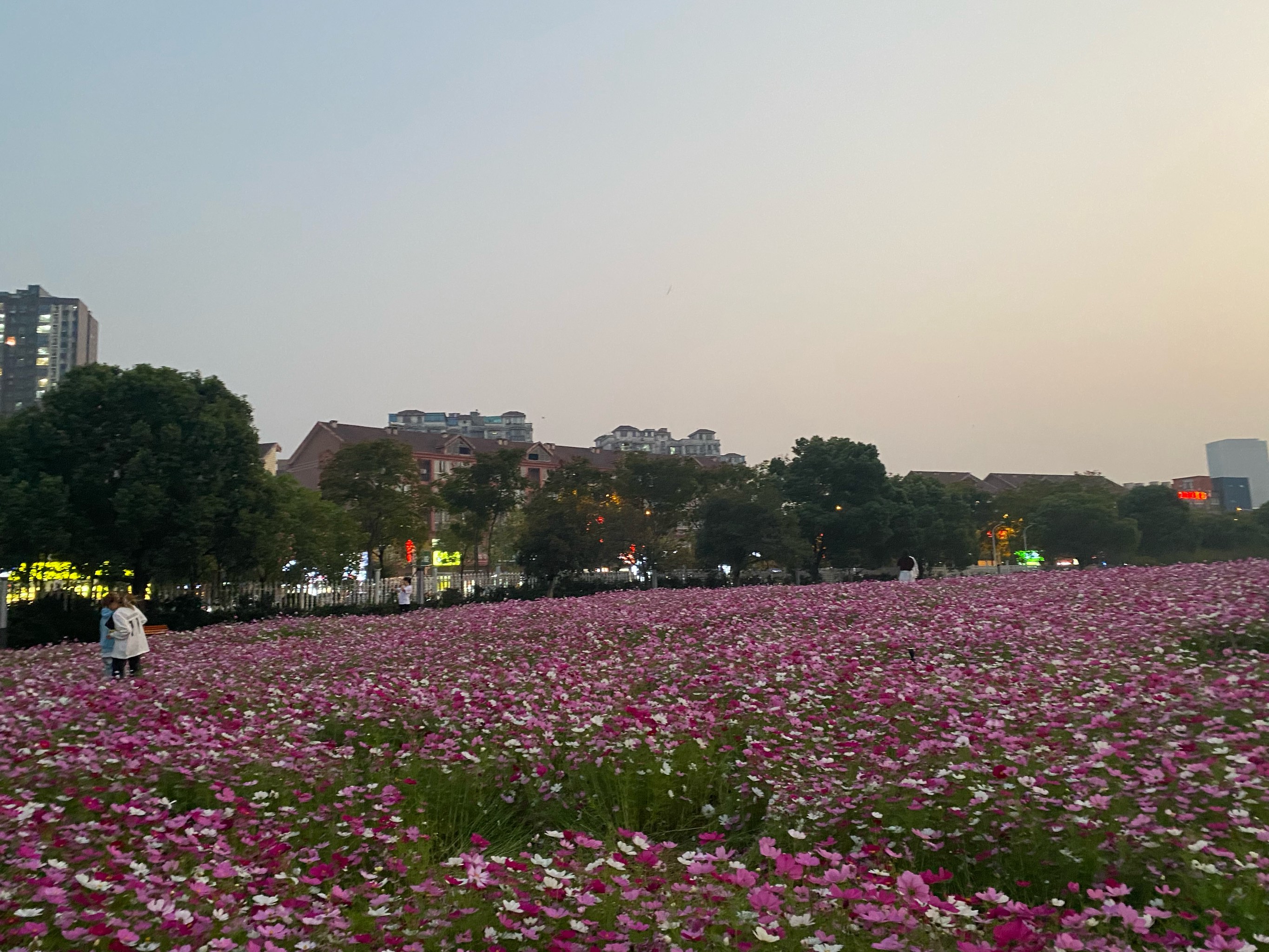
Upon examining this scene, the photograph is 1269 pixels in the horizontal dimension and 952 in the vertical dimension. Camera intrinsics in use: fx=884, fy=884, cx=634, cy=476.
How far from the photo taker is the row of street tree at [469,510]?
2758 cm

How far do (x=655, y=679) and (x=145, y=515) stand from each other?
2215 cm

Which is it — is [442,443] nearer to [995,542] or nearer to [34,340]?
[995,542]

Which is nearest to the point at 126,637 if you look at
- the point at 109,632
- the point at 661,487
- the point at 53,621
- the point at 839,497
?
the point at 109,632

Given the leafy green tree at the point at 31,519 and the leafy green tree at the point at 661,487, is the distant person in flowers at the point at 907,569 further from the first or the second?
the leafy green tree at the point at 661,487

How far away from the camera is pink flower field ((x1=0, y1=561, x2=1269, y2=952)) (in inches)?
146

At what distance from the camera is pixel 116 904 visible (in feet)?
13.2

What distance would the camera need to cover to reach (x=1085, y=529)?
232 feet

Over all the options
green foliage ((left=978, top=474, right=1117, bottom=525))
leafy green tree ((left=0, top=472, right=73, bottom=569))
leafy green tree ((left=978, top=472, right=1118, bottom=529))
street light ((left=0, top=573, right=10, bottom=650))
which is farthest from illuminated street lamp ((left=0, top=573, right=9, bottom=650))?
leafy green tree ((left=978, top=472, right=1118, bottom=529))

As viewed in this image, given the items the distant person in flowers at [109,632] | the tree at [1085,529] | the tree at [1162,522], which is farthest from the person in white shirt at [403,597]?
the tree at [1162,522]

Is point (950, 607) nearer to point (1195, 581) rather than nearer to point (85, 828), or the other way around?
point (1195, 581)

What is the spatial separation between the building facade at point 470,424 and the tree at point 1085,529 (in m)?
121

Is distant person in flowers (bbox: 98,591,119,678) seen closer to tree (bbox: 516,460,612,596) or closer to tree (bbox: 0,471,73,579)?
tree (bbox: 0,471,73,579)

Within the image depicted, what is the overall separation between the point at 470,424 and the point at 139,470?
162318mm

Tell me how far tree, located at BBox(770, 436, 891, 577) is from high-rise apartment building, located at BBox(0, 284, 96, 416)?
14037 cm
